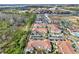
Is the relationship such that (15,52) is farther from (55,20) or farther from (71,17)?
(71,17)

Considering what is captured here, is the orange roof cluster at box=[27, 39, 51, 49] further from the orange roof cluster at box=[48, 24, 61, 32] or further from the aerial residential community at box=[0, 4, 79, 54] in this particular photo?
the orange roof cluster at box=[48, 24, 61, 32]

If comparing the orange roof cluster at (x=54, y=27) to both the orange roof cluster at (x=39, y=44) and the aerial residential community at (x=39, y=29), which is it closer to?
the aerial residential community at (x=39, y=29)

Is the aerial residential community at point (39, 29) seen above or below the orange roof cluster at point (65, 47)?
above

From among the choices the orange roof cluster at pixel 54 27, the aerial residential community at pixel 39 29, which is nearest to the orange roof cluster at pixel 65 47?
the aerial residential community at pixel 39 29

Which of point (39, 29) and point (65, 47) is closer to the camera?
point (65, 47)

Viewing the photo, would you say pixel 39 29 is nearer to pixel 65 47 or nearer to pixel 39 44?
pixel 39 44

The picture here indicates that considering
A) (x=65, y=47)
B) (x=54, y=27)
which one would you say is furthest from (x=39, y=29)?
(x=65, y=47)

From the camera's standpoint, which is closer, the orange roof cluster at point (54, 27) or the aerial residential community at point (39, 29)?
the aerial residential community at point (39, 29)

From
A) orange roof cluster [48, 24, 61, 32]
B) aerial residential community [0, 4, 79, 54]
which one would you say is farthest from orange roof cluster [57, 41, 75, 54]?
orange roof cluster [48, 24, 61, 32]
